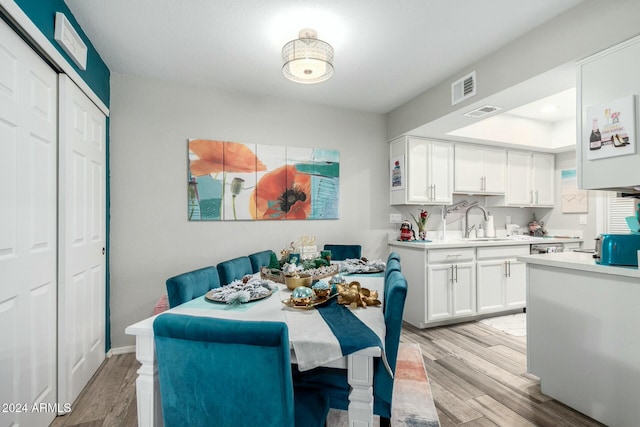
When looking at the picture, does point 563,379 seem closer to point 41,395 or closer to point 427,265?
point 427,265

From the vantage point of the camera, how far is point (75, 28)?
2104 mm

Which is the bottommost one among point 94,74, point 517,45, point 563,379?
point 563,379

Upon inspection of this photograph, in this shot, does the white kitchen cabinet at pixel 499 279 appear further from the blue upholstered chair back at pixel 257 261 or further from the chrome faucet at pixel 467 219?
the blue upholstered chair back at pixel 257 261

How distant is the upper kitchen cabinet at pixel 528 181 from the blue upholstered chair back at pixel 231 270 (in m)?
3.59

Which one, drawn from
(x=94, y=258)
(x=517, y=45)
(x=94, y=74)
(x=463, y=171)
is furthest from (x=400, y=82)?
(x=94, y=258)

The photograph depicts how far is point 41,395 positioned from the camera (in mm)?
1767

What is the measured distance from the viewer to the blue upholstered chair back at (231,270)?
220 cm

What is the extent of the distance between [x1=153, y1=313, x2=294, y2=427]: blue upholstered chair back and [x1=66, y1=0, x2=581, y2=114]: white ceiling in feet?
6.31

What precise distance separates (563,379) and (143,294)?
11.0 feet

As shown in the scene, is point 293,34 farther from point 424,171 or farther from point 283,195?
point 424,171

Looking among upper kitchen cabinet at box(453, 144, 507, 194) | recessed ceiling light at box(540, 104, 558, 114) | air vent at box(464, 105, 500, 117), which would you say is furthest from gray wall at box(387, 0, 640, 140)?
recessed ceiling light at box(540, 104, 558, 114)

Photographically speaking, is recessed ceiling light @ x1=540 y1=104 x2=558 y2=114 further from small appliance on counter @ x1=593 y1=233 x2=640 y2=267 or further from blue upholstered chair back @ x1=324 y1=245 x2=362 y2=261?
blue upholstered chair back @ x1=324 y1=245 x2=362 y2=261

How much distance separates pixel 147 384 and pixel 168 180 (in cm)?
217

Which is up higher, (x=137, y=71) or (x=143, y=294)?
(x=137, y=71)
